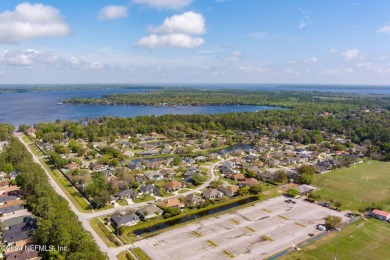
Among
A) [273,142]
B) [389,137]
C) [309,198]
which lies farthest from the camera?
[273,142]

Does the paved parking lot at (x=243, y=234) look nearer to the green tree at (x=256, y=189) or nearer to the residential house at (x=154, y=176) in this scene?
the green tree at (x=256, y=189)

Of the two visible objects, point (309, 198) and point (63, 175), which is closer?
point (309, 198)

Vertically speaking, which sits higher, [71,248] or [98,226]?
[71,248]

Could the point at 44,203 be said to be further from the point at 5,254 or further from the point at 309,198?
the point at 309,198

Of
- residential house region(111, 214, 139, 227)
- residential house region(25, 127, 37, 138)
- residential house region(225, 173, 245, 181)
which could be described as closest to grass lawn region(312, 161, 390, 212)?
residential house region(225, 173, 245, 181)

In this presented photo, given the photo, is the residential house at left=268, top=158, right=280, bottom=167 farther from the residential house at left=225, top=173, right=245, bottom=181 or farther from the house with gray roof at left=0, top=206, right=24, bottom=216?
the house with gray roof at left=0, top=206, right=24, bottom=216

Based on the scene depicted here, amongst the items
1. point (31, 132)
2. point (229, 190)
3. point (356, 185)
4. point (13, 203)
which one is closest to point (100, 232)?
point (13, 203)

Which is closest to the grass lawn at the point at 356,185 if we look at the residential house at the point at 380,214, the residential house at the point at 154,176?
the residential house at the point at 380,214

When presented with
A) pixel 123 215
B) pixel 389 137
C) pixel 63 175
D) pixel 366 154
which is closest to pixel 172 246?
pixel 123 215
